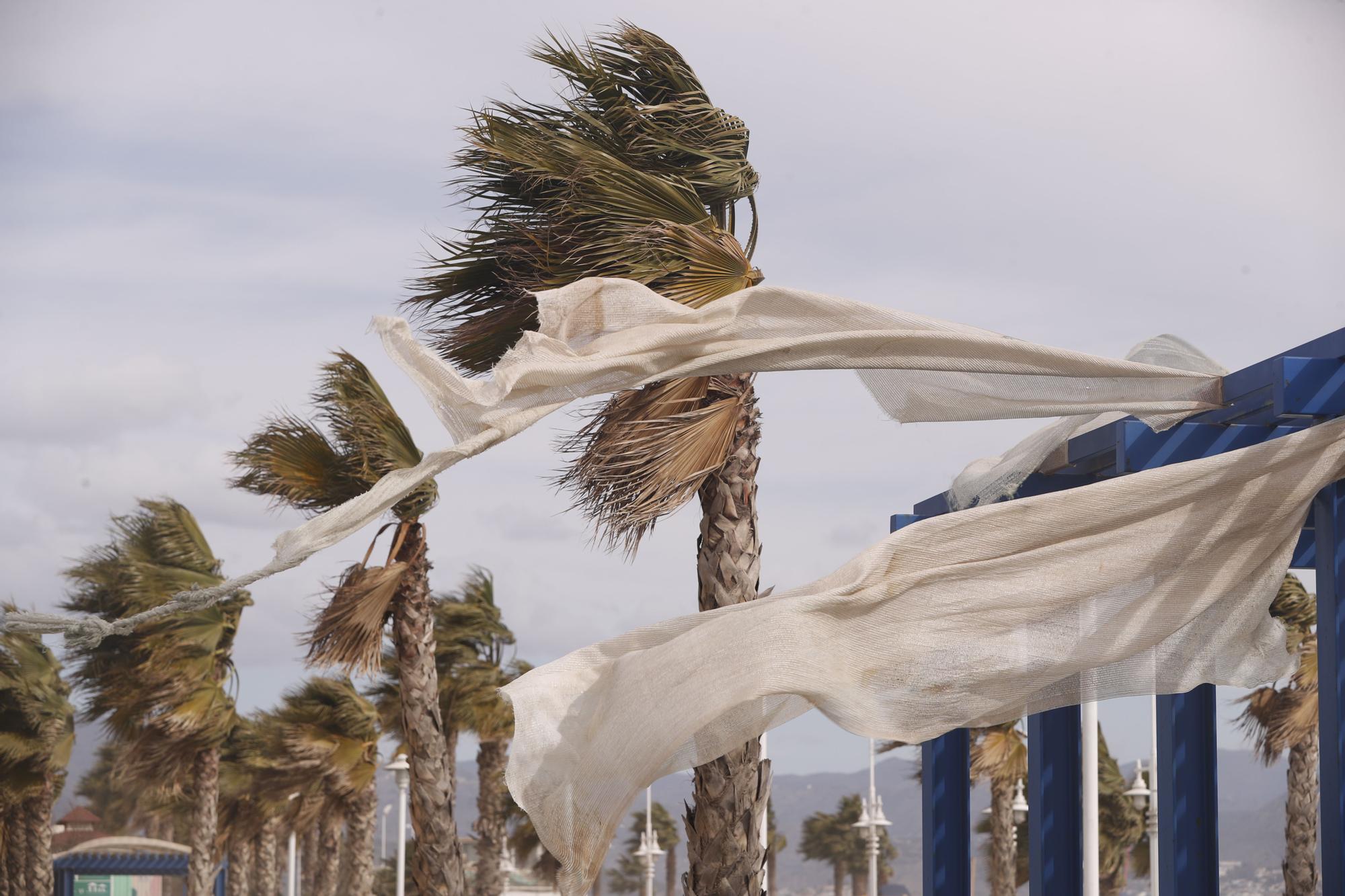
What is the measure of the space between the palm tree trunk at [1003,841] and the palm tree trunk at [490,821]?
30.9ft

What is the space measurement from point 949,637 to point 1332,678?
121cm

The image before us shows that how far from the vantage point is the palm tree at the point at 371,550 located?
12.4 m

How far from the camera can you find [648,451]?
7.60m

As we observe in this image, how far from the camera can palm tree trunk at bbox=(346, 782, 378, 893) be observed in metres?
23.5

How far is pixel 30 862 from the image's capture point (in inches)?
1013

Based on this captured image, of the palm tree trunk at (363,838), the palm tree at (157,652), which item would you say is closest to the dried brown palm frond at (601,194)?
the palm tree at (157,652)

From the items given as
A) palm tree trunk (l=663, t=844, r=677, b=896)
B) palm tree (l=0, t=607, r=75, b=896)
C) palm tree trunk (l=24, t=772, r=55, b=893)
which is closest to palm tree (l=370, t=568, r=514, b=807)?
palm tree (l=0, t=607, r=75, b=896)

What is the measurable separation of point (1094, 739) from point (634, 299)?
7.92 metres

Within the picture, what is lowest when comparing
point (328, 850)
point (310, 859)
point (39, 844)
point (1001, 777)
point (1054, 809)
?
point (310, 859)

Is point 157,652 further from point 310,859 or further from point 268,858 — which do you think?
point 310,859

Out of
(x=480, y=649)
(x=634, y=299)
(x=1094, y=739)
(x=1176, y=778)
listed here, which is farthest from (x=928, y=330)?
(x=480, y=649)

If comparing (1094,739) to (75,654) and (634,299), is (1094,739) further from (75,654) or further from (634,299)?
(75,654)

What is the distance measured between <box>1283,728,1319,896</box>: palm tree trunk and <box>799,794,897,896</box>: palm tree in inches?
2363

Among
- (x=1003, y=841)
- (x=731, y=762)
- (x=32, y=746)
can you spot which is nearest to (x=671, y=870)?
(x=1003, y=841)
